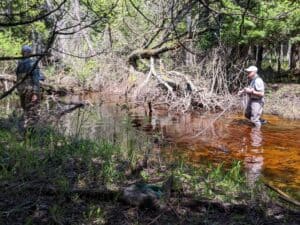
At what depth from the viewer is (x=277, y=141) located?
10672mm

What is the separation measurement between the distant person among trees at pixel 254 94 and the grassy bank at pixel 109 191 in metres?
5.40

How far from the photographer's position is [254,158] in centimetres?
879

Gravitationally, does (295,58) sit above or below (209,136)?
above

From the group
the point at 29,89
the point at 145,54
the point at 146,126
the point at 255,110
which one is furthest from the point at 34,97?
the point at 145,54

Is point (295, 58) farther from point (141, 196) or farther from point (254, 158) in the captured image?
point (141, 196)

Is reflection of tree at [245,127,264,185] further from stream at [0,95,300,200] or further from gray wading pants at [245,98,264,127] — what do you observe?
gray wading pants at [245,98,264,127]

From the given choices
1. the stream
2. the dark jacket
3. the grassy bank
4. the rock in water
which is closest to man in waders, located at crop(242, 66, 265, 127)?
the stream

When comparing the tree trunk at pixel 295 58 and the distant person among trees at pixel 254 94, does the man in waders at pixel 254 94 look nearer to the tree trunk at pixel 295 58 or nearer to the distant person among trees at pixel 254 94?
the distant person among trees at pixel 254 94

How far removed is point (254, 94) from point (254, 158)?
3.08m

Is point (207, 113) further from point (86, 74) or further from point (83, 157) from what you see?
point (83, 157)

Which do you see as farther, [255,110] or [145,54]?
[145,54]

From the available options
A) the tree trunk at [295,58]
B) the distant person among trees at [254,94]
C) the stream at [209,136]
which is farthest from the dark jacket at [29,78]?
the tree trunk at [295,58]

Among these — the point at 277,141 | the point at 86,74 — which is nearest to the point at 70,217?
the point at 277,141

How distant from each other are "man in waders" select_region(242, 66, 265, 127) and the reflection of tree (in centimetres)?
42
